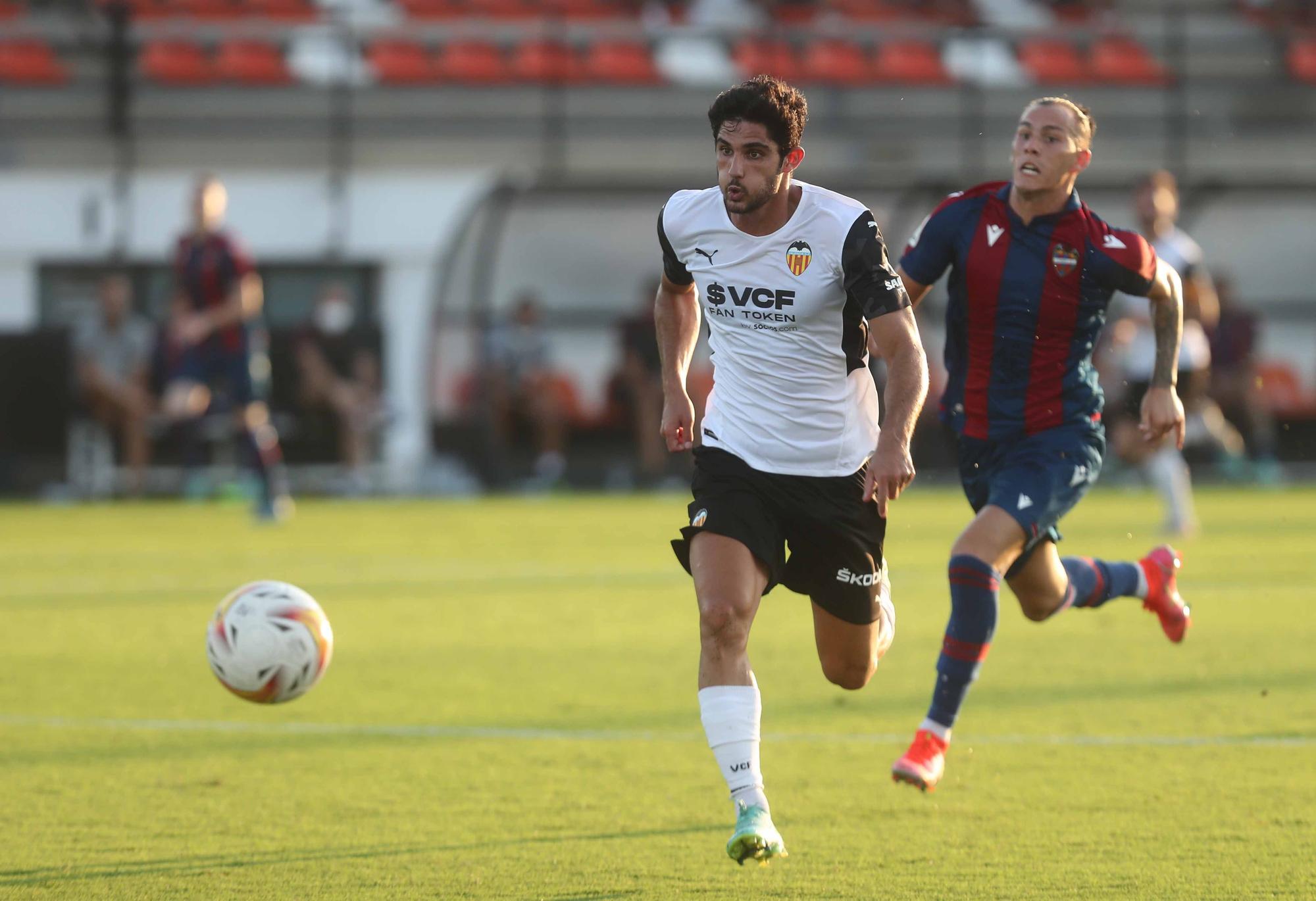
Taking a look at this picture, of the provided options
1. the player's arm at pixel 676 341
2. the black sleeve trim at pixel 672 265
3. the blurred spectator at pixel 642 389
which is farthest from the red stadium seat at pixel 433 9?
the black sleeve trim at pixel 672 265

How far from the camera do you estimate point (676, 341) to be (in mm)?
5395

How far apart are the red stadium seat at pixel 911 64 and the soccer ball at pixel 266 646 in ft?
62.8

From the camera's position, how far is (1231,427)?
20500 mm

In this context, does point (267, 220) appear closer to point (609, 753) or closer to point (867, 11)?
point (867, 11)

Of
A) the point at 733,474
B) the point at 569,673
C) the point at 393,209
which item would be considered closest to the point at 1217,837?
the point at 733,474

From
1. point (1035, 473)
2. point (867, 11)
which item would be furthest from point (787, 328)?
point (867, 11)

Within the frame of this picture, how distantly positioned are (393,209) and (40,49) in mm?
5089

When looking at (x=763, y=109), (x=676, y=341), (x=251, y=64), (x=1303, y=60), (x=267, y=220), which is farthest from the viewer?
(x=1303, y=60)

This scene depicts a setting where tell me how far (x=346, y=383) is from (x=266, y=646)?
14.0m

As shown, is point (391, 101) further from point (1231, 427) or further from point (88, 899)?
point (88, 899)

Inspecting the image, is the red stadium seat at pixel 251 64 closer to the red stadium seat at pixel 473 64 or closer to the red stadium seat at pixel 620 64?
the red stadium seat at pixel 473 64

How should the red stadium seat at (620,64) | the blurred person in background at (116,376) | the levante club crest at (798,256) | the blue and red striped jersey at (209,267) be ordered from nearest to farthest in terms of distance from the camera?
the levante club crest at (798,256) → the blue and red striped jersey at (209,267) → the blurred person in background at (116,376) → the red stadium seat at (620,64)

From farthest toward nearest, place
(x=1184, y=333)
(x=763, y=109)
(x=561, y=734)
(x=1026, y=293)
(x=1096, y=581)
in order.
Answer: (x=1184, y=333) < (x=1096, y=581) < (x=561, y=734) < (x=1026, y=293) < (x=763, y=109)

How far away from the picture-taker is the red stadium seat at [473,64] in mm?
23391
